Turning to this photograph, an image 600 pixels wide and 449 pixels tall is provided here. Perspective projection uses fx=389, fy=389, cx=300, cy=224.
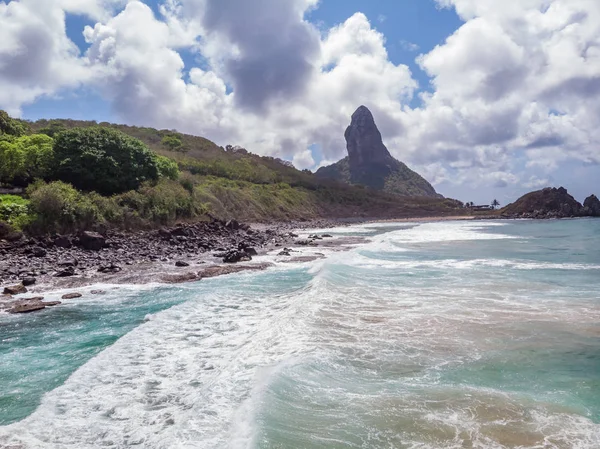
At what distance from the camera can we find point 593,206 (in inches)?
4257

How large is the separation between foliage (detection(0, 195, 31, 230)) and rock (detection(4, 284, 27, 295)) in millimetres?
11790

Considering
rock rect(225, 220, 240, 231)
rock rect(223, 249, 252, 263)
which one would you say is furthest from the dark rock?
rock rect(225, 220, 240, 231)

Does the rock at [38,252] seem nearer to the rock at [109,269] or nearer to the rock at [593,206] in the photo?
the rock at [109,269]

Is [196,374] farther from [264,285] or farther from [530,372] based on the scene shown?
[264,285]

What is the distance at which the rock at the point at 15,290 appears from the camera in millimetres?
14773

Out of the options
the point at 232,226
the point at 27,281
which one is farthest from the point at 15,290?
the point at 232,226

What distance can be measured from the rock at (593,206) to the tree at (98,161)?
387 feet

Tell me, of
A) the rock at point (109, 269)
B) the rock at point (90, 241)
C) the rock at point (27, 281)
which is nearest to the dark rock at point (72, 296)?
the rock at point (27, 281)

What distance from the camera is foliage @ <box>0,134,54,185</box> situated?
108 ft

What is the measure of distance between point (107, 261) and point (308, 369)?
17.5 meters

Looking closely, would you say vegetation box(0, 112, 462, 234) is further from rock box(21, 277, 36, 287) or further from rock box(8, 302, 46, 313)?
rock box(8, 302, 46, 313)

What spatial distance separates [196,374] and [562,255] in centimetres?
2806

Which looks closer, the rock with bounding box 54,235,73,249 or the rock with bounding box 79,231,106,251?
the rock with bounding box 54,235,73,249

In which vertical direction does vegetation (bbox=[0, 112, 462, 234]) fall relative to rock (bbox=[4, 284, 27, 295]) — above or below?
above
